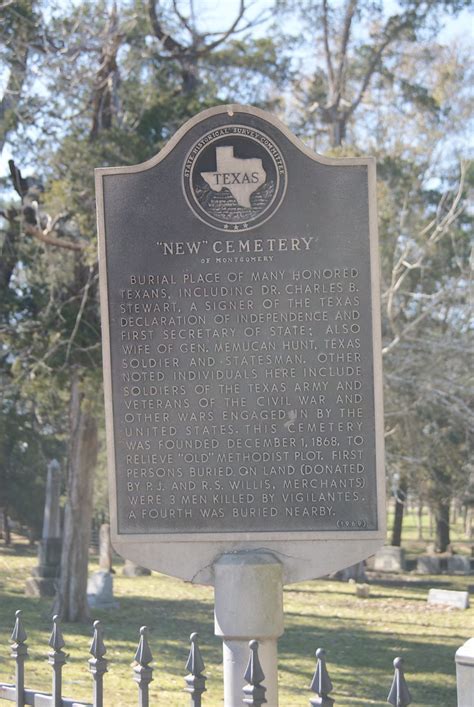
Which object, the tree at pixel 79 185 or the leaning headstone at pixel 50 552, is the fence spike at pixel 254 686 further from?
the leaning headstone at pixel 50 552

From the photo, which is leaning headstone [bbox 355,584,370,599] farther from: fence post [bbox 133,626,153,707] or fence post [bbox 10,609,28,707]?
fence post [bbox 133,626,153,707]

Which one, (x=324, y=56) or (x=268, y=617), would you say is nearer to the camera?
(x=268, y=617)

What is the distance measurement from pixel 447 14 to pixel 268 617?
72.8ft

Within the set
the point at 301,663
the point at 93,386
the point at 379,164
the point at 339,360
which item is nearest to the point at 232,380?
the point at 339,360

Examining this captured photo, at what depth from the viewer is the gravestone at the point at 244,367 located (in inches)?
197

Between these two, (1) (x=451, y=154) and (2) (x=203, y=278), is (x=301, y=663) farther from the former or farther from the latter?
(1) (x=451, y=154)

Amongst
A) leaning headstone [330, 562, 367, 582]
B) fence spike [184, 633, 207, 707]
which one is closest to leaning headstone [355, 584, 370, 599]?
leaning headstone [330, 562, 367, 582]

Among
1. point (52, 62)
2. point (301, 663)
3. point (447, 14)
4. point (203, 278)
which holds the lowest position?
point (301, 663)

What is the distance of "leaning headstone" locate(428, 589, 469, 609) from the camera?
20859 millimetres

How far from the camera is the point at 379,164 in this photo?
23.4m

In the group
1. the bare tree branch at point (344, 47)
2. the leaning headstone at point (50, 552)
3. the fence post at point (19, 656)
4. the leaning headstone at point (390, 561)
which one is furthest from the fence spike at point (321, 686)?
the leaning headstone at point (390, 561)

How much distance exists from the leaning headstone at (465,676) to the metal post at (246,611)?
4.48ft

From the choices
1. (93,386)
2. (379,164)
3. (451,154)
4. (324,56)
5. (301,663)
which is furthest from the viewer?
(324,56)

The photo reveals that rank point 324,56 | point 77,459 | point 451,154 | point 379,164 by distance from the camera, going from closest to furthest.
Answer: point 77,459
point 379,164
point 451,154
point 324,56
